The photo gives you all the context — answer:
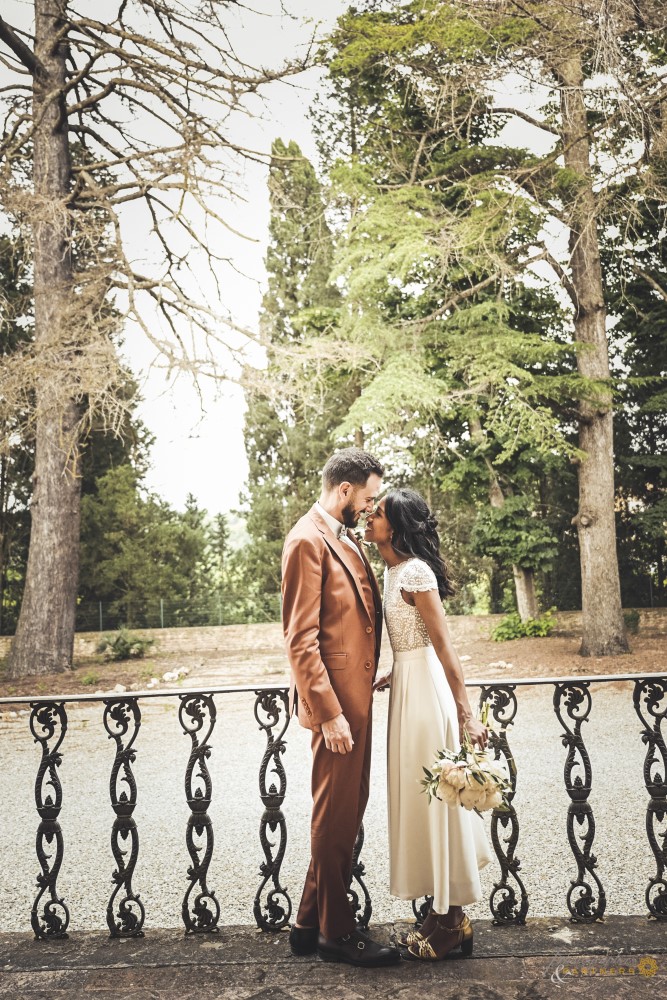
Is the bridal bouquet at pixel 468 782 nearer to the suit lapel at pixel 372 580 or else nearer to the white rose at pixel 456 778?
the white rose at pixel 456 778

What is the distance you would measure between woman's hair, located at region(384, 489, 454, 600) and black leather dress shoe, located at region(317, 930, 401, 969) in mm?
1165

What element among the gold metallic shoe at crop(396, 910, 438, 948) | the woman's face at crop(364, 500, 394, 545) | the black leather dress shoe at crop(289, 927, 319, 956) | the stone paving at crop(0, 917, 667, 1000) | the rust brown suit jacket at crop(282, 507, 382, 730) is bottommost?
the stone paving at crop(0, 917, 667, 1000)

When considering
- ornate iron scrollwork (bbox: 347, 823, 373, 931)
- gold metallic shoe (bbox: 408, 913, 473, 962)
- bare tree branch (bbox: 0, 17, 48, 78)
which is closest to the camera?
gold metallic shoe (bbox: 408, 913, 473, 962)

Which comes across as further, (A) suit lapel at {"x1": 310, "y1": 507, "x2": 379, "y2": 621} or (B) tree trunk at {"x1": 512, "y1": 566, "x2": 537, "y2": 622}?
(B) tree trunk at {"x1": 512, "y1": 566, "x2": 537, "y2": 622}

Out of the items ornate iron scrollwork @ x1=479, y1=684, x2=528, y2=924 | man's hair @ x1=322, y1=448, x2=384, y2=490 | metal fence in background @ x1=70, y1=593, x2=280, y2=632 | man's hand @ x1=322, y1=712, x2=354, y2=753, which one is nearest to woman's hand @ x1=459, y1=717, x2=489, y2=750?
ornate iron scrollwork @ x1=479, y1=684, x2=528, y2=924

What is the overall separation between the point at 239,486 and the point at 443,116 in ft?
33.3

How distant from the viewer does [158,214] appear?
40.9 feet

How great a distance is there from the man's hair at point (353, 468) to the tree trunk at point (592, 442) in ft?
30.8

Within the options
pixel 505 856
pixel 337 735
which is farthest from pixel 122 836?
pixel 505 856

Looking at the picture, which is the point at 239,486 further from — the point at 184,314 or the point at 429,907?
the point at 429,907

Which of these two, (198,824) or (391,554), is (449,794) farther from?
(198,824)

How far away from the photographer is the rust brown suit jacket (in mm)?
2414

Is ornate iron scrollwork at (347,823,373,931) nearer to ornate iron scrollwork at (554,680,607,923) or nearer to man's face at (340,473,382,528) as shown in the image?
ornate iron scrollwork at (554,680,607,923)

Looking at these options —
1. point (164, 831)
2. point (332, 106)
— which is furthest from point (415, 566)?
point (332, 106)
